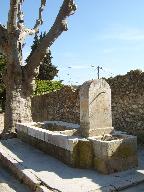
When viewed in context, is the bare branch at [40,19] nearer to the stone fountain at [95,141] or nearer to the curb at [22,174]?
the stone fountain at [95,141]

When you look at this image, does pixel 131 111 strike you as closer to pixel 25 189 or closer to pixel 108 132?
pixel 108 132

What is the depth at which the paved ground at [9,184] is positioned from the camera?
18.7 ft

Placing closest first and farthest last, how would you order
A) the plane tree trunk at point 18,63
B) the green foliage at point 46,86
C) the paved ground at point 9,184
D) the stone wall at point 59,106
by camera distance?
the paved ground at point 9,184 → the plane tree trunk at point 18,63 → the stone wall at point 59,106 → the green foliage at point 46,86

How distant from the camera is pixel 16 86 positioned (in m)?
11.7

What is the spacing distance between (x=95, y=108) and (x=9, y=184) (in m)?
2.69

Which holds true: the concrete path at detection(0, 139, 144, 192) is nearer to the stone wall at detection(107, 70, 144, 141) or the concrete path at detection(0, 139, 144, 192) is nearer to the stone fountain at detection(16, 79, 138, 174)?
the stone fountain at detection(16, 79, 138, 174)

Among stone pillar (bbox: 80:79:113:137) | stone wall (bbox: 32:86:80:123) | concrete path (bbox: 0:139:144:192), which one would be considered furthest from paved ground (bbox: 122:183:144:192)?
stone wall (bbox: 32:86:80:123)

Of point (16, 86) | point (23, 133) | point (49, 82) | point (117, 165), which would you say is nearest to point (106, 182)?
point (117, 165)

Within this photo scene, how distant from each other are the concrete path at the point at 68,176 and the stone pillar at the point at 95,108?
1094 mm

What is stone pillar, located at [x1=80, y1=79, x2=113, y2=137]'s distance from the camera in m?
6.78

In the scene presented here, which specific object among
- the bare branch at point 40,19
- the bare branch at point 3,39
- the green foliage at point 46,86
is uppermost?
the bare branch at point 40,19

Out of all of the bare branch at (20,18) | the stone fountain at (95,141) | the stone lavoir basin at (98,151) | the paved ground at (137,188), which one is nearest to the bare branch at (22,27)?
the bare branch at (20,18)

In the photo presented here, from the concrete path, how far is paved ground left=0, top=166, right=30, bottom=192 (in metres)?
0.29

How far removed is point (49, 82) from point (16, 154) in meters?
17.3
